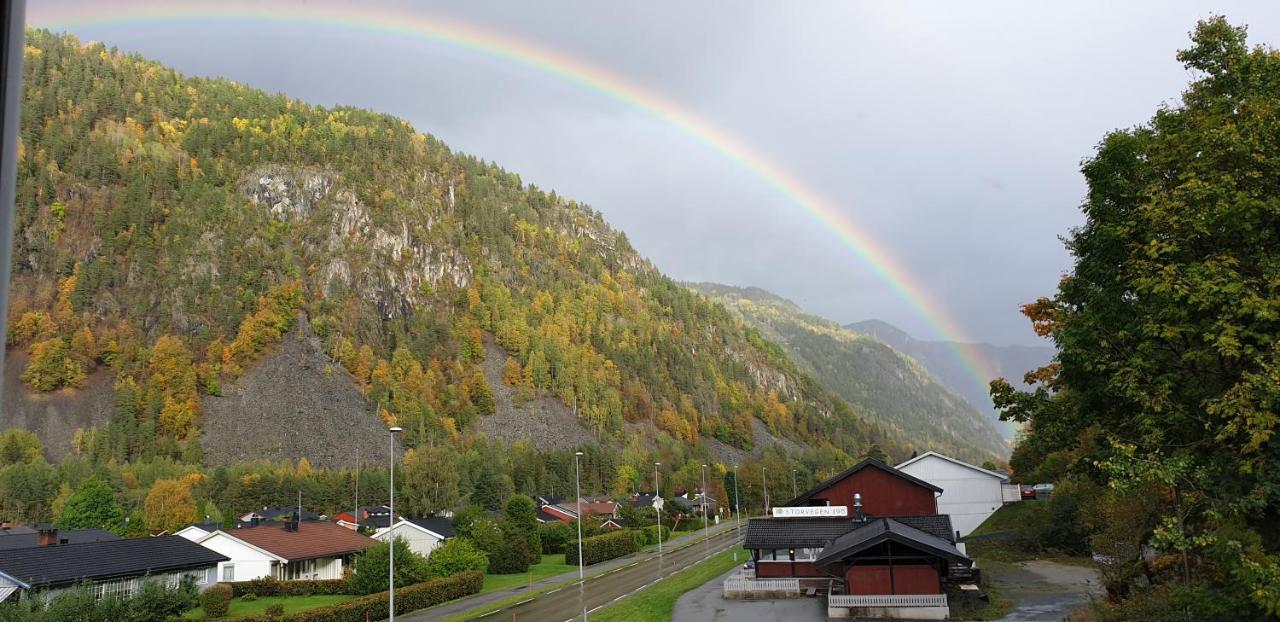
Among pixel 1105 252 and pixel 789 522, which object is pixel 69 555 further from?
pixel 1105 252

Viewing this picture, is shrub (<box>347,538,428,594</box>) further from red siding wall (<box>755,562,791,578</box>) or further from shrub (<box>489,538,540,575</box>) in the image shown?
red siding wall (<box>755,562,791,578</box>)

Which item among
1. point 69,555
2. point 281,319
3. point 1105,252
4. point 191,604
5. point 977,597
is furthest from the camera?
point 281,319

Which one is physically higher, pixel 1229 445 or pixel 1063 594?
pixel 1229 445

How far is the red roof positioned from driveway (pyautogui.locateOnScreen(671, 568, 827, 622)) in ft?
104

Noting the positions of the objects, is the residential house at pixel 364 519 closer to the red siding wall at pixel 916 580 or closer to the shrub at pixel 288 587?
the shrub at pixel 288 587

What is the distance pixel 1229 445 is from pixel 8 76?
79.6 ft

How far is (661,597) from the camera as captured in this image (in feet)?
141

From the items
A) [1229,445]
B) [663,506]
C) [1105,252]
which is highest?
[1105,252]

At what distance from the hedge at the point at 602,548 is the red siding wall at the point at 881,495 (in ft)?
82.2

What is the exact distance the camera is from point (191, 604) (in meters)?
42.4

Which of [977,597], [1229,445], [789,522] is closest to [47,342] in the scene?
[789,522]

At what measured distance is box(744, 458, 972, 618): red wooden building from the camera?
1379 inches

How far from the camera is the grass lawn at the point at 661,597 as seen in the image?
3766 centimetres

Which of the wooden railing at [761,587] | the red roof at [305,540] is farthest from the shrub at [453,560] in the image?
the wooden railing at [761,587]
